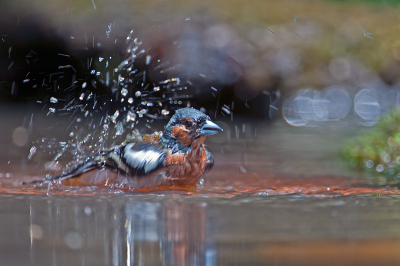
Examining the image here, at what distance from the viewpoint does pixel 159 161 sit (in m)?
3.63

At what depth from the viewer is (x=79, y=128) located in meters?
8.74

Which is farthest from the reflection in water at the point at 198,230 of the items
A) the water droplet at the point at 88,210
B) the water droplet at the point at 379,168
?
the water droplet at the point at 379,168

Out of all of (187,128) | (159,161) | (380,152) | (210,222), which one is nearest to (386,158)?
(380,152)

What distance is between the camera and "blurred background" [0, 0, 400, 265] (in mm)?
2428

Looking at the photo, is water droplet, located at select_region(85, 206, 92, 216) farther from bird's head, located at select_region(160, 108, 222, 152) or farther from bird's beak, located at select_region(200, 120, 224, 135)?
bird's beak, located at select_region(200, 120, 224, 135)

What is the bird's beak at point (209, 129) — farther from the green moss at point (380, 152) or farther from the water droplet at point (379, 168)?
the water droplet at point (379, 168)

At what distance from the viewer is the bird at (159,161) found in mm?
3662

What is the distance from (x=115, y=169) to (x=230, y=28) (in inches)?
248

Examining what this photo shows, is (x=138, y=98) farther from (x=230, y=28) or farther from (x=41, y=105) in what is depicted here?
(x=41, y=105)

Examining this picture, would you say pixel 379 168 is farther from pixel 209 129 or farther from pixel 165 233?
pixel 165 233

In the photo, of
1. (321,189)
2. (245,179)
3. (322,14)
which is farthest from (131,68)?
(321,189)

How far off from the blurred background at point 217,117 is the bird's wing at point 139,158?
0.79 ft

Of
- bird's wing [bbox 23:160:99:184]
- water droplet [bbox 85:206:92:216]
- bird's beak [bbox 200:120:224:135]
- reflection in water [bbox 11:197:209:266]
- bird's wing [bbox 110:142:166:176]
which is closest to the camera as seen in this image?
reflection in water [bbox 11:197:209:266]

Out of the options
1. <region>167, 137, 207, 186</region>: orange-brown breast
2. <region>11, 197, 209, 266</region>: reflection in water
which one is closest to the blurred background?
<region>11, 197, 209, 266</region>: reflection in water
